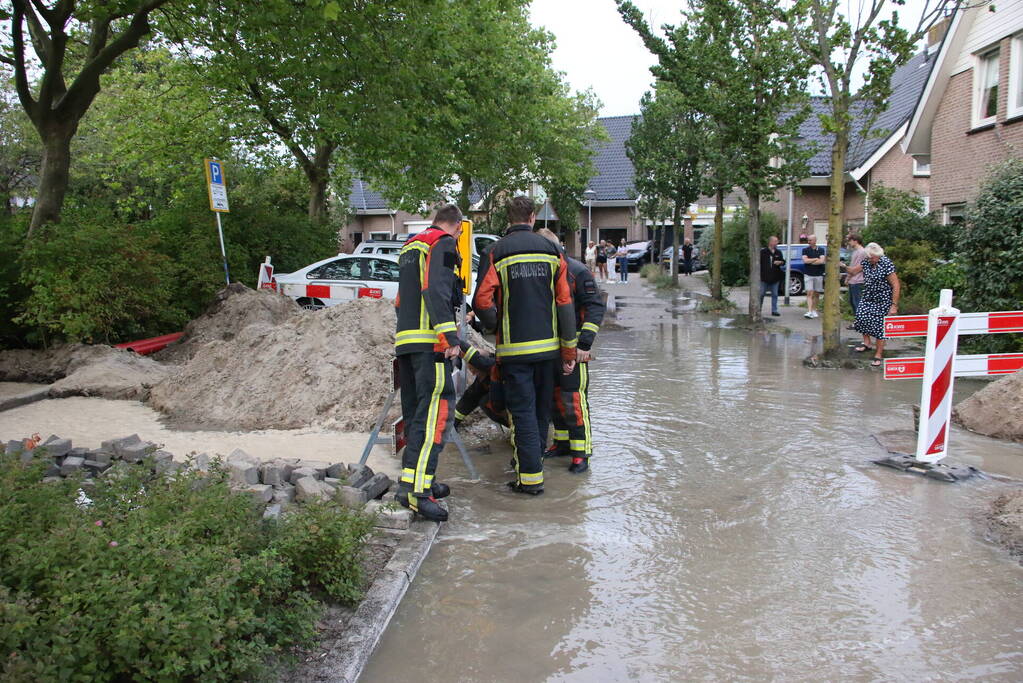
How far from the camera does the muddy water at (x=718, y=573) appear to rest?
3.61 meters

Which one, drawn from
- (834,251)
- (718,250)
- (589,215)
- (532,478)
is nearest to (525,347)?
(532,478)

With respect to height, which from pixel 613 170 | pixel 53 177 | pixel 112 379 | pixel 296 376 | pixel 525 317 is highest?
pixel 613 170

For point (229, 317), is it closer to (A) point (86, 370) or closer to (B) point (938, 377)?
(A) point (86, 370)

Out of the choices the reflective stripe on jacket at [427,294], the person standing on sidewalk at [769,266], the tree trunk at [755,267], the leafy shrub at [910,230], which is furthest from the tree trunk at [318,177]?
the reflective stripe on jacket at [427,294]

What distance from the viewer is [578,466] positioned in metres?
6.42

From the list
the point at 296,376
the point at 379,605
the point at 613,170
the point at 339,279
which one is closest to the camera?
the point at 379,605

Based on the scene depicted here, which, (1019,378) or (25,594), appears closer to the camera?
(25,594)

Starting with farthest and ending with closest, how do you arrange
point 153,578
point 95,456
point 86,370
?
point 86,370, point 95,456, point 153,578

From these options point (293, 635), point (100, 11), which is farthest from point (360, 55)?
point (293, 635)

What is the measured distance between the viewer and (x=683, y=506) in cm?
558

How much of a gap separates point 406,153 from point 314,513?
14281 millimetres

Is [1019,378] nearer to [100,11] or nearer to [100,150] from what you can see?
[100,11]

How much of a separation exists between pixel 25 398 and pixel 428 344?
5.80 meters

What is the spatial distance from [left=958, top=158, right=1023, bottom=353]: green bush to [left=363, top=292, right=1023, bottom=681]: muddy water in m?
4.09
